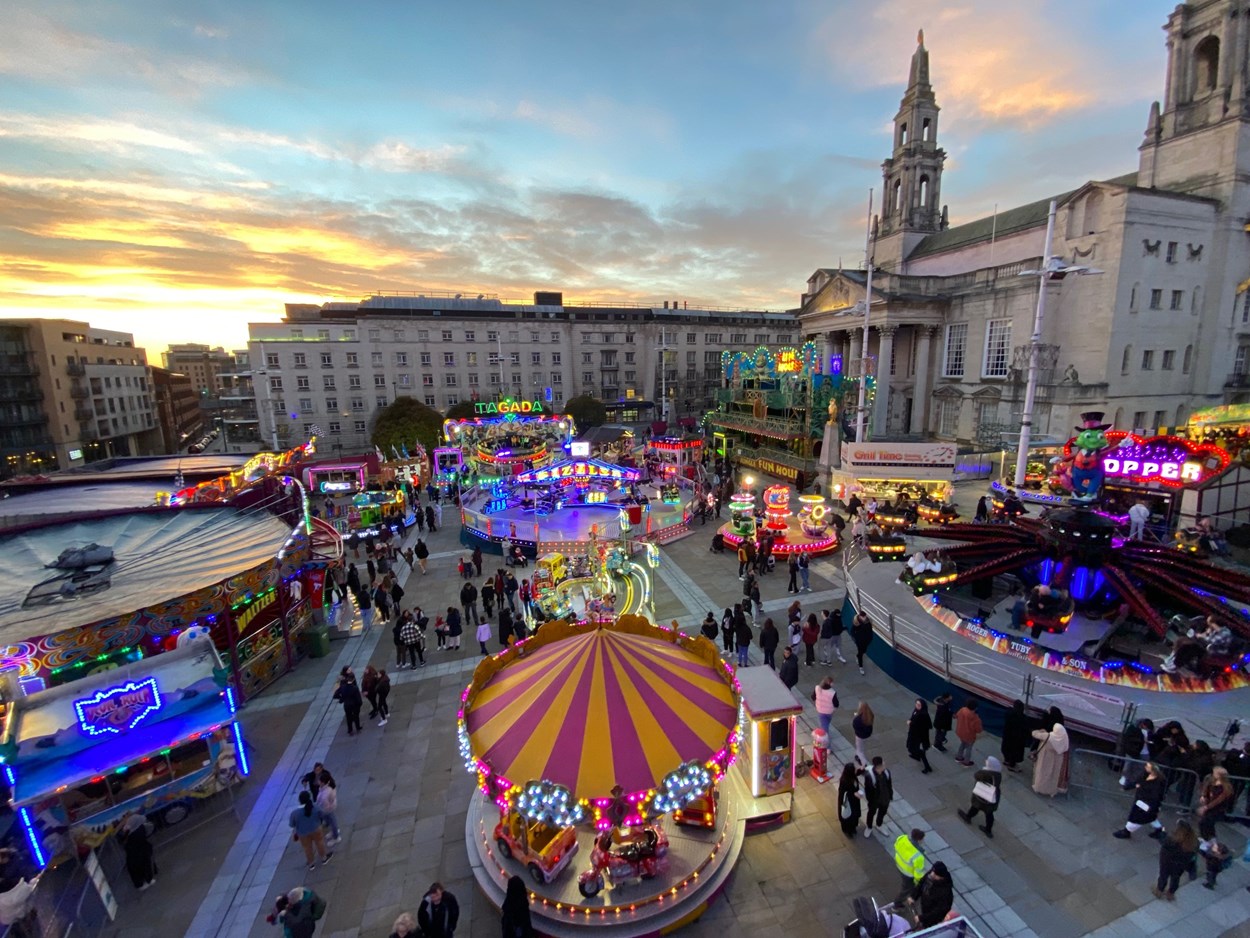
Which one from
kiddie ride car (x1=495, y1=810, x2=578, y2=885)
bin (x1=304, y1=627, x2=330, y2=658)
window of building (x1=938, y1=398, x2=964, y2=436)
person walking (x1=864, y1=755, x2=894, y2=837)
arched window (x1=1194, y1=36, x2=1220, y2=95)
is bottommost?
bin (x1=304, y1=627, x2=330, y2=658)

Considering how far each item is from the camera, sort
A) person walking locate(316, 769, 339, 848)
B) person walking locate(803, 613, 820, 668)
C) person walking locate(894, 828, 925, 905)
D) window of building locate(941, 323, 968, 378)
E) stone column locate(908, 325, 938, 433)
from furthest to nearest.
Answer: stone column locate(908, 325, 938, 433) → window of building locate(941, 323, 968, 378) → person walking locate(803, 613, 820, 668) → person walking locate(316, 769, 339, 848) → person walking locate(894, 828, 925, 905)

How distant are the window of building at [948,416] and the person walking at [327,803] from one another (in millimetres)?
43880

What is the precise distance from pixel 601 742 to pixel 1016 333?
41048 millimetres

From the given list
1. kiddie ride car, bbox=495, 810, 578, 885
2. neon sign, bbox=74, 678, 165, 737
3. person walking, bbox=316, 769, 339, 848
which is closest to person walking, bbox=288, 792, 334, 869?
person walking, bbox=316, 769, 339, 848

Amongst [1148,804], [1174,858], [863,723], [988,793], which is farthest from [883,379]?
[1174,858]

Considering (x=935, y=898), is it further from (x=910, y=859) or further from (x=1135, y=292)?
(x=1135, y=292)

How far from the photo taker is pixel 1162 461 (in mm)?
17266

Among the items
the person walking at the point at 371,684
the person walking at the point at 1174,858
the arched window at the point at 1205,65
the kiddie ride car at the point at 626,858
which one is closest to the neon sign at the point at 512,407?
the person walking at the point at 371,684

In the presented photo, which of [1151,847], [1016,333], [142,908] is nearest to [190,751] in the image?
[142,908]

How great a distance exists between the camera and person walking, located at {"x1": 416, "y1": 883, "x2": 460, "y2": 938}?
624cm

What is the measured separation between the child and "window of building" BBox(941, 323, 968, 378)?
39298mm

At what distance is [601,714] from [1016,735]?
7.07m

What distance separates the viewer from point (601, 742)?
7027mm

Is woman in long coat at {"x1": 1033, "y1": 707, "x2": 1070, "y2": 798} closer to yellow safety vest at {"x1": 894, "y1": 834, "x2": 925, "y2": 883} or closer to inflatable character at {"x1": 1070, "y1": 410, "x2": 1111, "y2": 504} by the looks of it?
yellow safety vest at {"x1": 894, "y1": 834, "x2": 925, "y2": 883}
